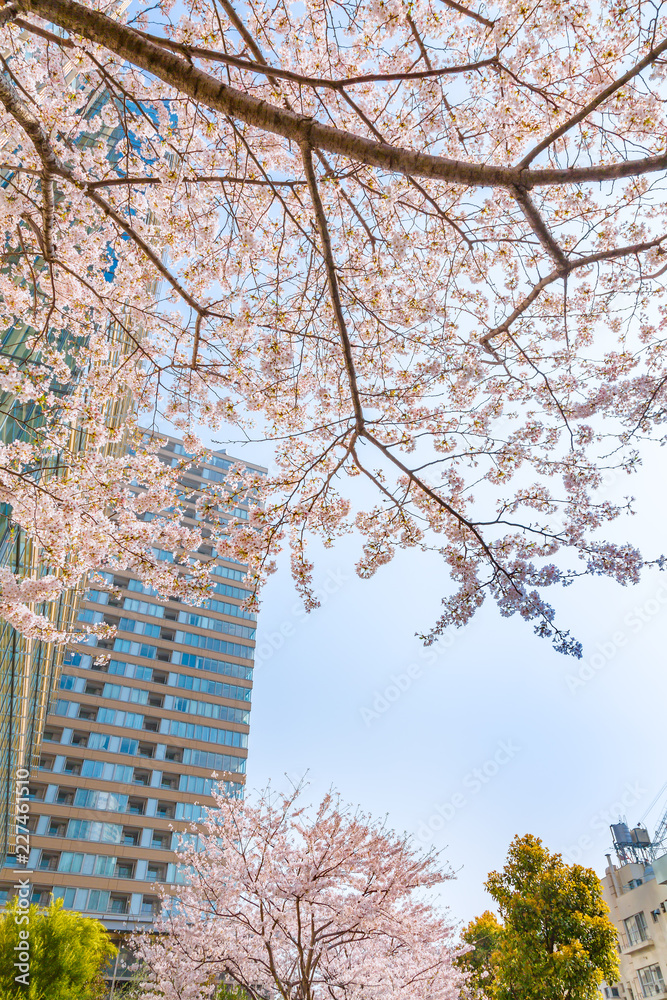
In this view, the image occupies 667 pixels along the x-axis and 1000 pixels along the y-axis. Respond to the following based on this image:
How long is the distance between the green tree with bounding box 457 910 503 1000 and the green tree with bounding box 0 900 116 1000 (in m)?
11.1

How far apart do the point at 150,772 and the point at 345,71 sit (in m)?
38.9

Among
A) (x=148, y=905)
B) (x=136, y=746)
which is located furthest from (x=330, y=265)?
(x=136, y=746)

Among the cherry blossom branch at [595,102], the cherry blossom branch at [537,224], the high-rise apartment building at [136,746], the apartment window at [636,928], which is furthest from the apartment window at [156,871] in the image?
the cherry blossom branch at [595,102]

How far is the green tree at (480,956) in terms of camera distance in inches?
708

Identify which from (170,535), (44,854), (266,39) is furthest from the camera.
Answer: (44,854)

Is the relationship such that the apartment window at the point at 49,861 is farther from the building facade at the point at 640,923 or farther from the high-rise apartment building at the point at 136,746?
the building facade at the point at 640,923

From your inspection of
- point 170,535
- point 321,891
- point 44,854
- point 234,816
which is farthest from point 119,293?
point 44,854

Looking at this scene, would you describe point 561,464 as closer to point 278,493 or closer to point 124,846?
point 278,493

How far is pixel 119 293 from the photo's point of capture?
6117 mm

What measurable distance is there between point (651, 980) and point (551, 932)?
20154 millimetres

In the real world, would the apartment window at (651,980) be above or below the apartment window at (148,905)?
below

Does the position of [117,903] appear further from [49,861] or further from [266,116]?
[266,116]

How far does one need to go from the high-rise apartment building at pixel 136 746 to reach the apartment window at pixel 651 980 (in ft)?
73.7

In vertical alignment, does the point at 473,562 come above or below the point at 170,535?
below
